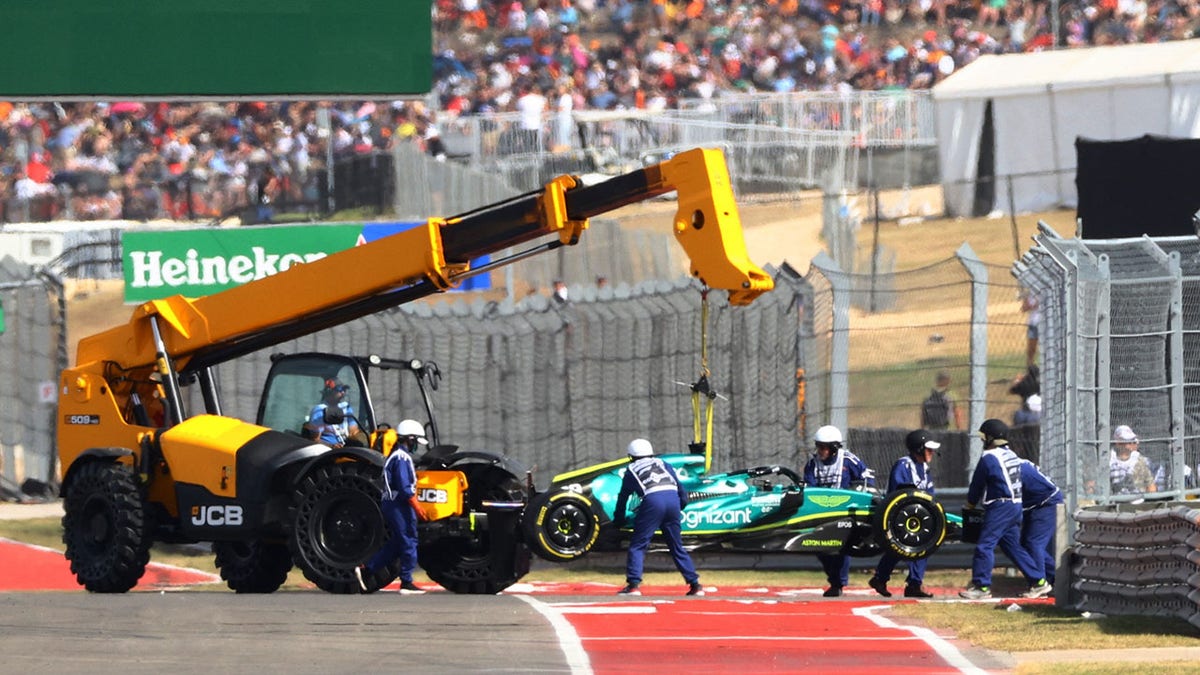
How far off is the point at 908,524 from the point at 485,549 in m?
3.53

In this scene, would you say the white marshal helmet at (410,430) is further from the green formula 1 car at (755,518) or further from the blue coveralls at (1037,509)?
the blue coveralls at (1037,509)

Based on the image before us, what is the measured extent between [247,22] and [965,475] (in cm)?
775

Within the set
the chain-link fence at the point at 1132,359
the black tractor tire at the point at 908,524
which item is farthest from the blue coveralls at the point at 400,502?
the chain-link fence at the point at 1132,359

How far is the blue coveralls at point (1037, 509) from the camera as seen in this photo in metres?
17.9

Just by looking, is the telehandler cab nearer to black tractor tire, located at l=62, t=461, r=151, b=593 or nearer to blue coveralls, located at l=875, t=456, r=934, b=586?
black tractor tire, located at l=62, t=461, r=151, b=593

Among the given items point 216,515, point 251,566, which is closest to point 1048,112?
point 251,566

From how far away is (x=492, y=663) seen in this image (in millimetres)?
12758

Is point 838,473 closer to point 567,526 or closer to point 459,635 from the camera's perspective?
point 567,526

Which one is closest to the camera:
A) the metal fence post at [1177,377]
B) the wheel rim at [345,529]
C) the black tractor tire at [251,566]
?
the metal fence post at [1177,377]

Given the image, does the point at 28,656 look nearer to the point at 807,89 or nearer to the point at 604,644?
the point at 604,644

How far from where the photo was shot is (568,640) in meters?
13.9

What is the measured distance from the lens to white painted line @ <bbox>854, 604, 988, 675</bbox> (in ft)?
42.1

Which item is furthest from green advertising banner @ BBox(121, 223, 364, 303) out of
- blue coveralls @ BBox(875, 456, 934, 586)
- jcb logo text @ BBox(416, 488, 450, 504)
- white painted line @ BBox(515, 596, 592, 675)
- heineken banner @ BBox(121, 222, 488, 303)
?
white painted line @ BBox(515, 596, 592, 675)

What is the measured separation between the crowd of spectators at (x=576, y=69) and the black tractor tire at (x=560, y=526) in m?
18.6
